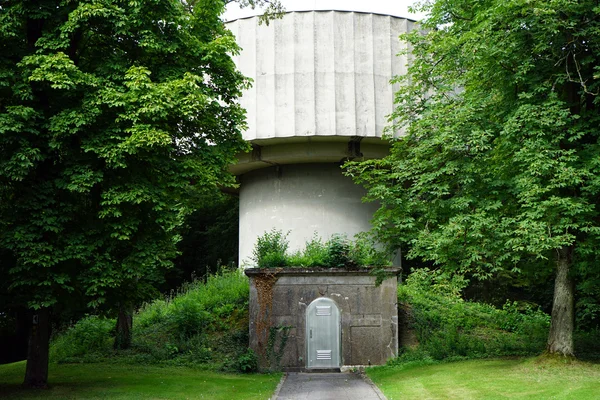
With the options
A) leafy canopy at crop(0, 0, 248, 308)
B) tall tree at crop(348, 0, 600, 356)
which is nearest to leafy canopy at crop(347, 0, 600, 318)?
tall tree at crop(348, 0, 600, 356)

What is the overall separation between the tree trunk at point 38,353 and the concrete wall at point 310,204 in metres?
13.0

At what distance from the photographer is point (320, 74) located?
24.4m

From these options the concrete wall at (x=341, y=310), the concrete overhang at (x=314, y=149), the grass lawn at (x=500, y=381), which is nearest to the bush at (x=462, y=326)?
the concrete wall at (x=341, y=310)

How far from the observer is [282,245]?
73.0 ft

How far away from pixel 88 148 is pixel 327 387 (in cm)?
785

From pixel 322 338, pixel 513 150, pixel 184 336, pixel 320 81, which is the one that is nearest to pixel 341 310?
pixel 322 338

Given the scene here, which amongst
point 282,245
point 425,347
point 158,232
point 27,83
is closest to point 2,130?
point 27,83

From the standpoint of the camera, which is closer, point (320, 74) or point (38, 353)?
point (38, 353)

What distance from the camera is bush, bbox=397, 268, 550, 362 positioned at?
1891 centimetres

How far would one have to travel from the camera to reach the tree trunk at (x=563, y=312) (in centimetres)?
1482

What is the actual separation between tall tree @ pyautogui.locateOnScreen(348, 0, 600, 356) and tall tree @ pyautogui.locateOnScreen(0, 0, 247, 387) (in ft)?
17.6

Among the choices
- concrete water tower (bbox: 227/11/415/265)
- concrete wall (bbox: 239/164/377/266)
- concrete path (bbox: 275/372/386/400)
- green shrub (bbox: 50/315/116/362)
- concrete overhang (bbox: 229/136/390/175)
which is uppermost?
concrete water tower (bbox: 227/11/415/265)

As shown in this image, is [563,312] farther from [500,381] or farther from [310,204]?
[310,204]

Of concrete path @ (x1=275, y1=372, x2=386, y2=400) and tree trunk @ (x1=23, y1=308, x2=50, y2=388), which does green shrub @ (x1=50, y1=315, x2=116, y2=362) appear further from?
concrete path @ (x1=275, y1=372, x2=386, y2=400)
